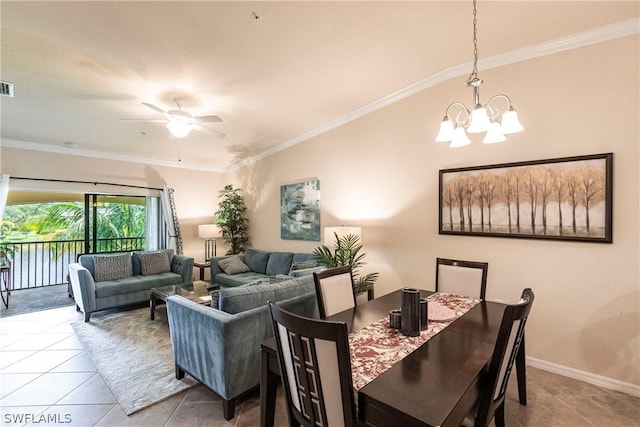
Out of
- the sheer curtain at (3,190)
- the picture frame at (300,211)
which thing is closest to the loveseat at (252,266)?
the picture frame at (300,211)

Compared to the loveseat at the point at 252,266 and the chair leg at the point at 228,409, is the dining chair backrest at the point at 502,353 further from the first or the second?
the loveseat at the point at 252,266

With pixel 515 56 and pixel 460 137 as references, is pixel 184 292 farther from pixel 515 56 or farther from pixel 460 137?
pixel 515 56

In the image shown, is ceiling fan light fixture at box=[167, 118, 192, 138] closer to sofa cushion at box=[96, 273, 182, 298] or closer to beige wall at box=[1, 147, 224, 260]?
sofa cushion at box=[96, 273, 182, 298]

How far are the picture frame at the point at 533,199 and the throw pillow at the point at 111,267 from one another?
4.77 metres

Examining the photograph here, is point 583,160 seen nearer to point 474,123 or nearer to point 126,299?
point 474,123

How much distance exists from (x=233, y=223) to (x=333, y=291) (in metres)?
4.34

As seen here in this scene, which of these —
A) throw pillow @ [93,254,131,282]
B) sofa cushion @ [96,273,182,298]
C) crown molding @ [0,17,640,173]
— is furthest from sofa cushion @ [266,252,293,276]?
throw pillow @ [93,254,131,282]

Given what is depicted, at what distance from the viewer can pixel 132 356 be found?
2.96 m

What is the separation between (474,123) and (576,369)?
2.61 m

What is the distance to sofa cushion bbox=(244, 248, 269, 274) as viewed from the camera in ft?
17.2

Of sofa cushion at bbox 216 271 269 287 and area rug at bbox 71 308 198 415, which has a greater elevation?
sofa cushion at bbox 216 271 269 287

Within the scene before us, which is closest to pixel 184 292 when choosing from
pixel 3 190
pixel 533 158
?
pixel 3 190

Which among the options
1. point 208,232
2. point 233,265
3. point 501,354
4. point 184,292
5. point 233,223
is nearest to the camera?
point 501,354

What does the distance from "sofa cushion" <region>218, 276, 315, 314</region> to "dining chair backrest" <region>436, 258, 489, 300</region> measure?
1277 millimetres
